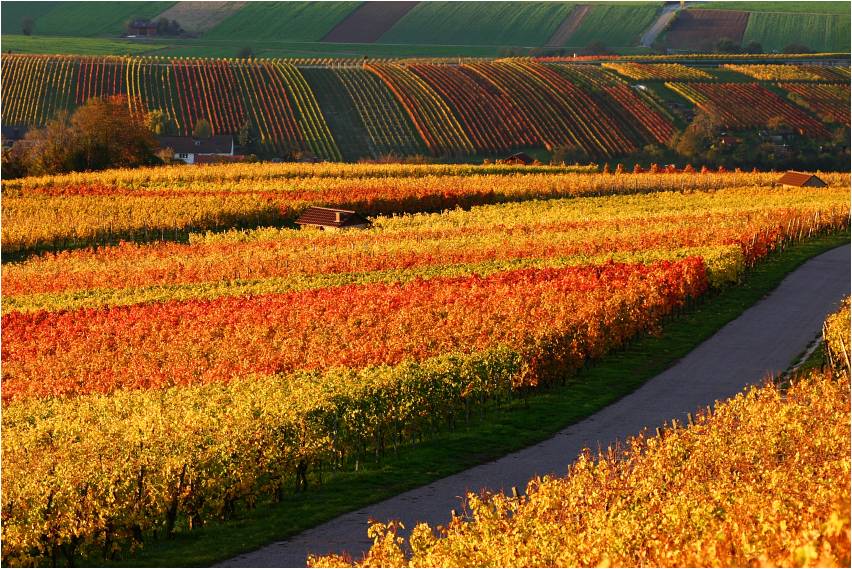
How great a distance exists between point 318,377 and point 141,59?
13549cm

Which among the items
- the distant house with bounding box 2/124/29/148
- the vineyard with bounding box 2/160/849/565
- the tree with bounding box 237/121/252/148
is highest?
the vineyard with bounding box 2/160/849/565

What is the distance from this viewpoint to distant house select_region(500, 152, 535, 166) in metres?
116

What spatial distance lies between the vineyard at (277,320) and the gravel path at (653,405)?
85.2 inches

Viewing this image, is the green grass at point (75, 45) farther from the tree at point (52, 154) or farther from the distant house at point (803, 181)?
the distant house at point (803, 181)

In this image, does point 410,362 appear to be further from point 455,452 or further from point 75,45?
point 75,45

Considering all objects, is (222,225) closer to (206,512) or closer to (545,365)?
(545,365)

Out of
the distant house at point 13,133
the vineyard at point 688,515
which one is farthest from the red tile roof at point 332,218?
the distant house at point 13,133

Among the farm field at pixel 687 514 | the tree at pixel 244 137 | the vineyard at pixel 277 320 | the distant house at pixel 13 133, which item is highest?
the farm field at pixel 687 514

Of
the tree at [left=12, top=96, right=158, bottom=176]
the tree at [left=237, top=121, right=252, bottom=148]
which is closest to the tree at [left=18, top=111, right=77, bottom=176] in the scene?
the tree at [left=12, top=96, right=158, bottom=176]

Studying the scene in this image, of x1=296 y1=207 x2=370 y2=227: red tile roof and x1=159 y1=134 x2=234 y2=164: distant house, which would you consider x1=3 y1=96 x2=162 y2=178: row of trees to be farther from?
x1=296 y1=207 x2=370 y2=227: red tile roof

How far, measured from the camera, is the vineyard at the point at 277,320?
1006 inches

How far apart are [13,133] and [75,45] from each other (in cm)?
6391

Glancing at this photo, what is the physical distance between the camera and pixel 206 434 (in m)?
26.8

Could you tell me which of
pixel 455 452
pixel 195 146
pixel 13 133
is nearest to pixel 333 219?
pixel 455 452
